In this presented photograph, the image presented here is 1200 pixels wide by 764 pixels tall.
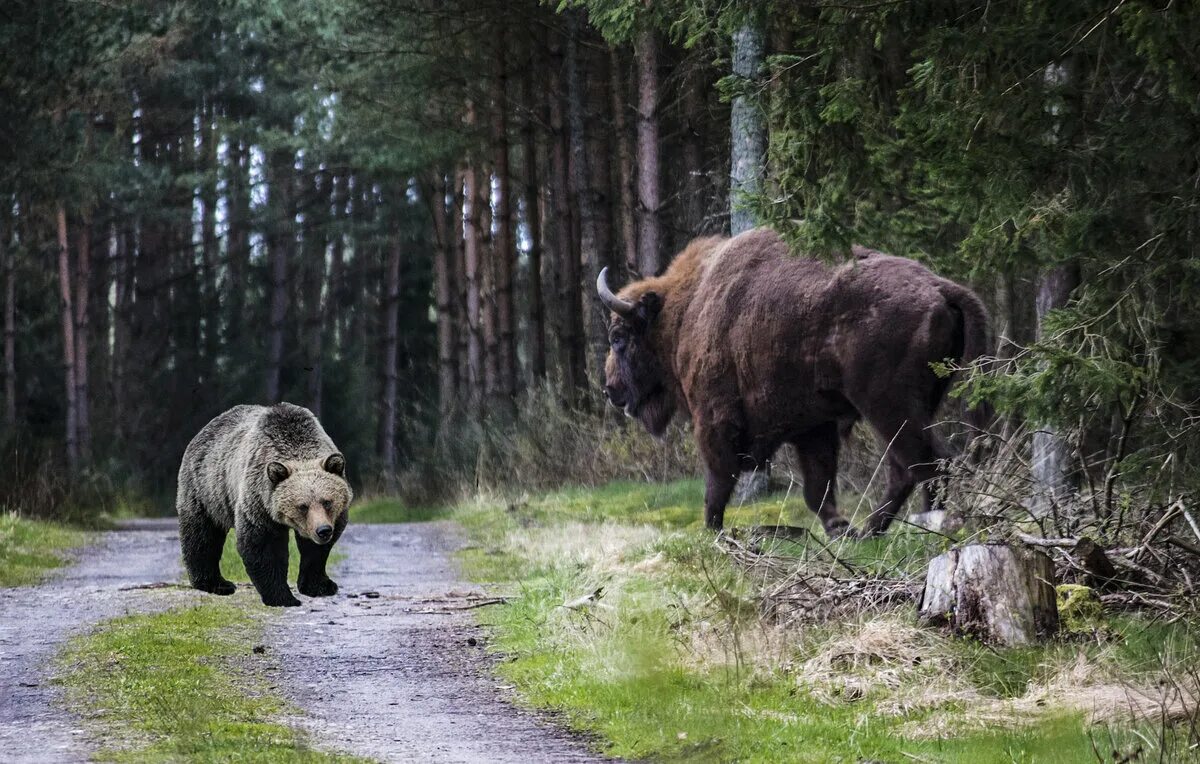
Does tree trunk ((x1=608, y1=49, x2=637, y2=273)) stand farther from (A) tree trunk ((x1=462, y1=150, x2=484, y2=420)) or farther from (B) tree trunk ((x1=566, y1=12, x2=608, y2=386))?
(A) tree trunk ((x1=462, y1=150, x2=484, y2=420))

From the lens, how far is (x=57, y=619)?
10.2 m

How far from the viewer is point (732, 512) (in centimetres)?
1573

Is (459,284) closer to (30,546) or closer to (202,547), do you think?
(30,546)

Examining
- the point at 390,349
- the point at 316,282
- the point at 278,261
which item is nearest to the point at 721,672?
the point at 390,349

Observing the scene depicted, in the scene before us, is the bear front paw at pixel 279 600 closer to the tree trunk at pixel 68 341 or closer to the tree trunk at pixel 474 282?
the tree trunk at pixel 474 282

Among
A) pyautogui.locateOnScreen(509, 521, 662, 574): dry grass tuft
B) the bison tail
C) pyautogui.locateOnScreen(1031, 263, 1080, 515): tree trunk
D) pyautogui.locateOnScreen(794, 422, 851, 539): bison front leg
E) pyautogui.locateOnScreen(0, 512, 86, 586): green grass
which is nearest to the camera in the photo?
pyautogui.locateOnScreen(509, 521, 662, 574): dry grass tuft

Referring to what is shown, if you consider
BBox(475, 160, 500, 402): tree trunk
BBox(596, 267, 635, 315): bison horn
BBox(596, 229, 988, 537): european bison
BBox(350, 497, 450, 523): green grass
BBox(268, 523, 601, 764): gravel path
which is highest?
BBox(475, 160, 500, 402): tree trunk

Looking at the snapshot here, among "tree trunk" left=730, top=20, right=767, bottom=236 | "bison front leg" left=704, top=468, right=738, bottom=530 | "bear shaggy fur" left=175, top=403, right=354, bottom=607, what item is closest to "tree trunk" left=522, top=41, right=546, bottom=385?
"tree trunk" left=730, top=20, right=767, bottom=236

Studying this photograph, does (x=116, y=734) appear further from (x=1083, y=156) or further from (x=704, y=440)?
(x=704, y=440)

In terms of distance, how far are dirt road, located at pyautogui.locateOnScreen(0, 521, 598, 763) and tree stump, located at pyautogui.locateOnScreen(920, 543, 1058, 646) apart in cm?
207

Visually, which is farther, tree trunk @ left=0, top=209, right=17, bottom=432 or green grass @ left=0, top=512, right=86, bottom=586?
tree trunk @ left=0, top=209, right=17, bottom=432

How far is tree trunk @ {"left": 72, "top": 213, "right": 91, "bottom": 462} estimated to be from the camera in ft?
107

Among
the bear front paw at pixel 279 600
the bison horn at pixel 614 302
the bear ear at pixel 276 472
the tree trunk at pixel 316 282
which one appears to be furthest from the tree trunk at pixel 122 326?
the bear ear at pixel 276 472

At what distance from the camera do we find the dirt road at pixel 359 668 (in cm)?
632
